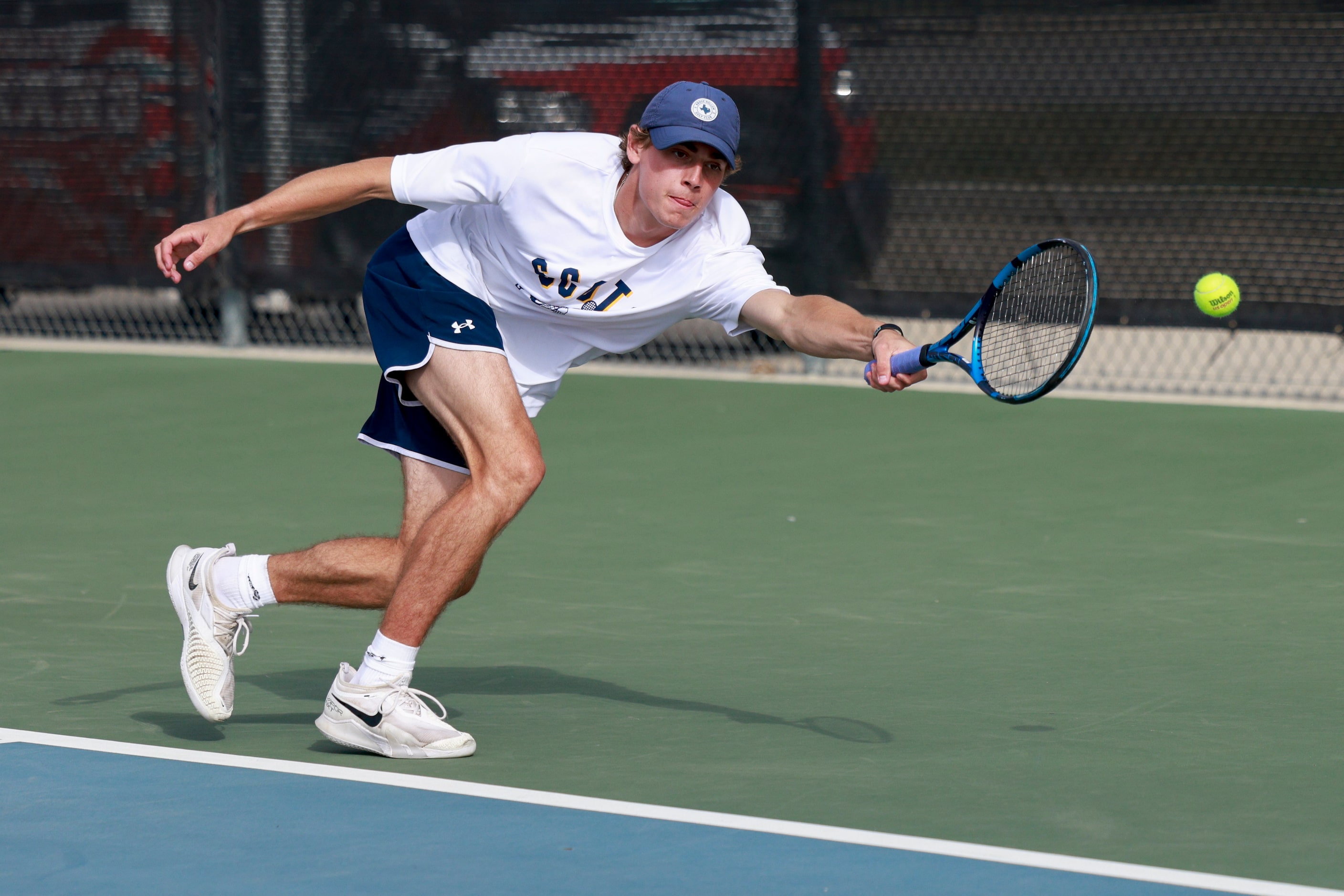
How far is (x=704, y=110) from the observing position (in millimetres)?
4738

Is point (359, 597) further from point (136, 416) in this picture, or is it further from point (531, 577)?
point (136, 416)

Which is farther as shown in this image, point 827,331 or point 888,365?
point 827,331

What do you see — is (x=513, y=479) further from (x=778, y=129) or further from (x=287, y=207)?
(x=778, y=129)

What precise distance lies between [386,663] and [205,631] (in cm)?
54

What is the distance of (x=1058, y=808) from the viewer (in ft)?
13.8

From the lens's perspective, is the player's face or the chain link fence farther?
the chain link fence

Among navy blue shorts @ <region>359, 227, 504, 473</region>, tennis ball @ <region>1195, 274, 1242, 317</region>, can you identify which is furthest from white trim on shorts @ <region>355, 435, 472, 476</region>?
tennis ball @ <region>1195, 274, 1242, 317</region>

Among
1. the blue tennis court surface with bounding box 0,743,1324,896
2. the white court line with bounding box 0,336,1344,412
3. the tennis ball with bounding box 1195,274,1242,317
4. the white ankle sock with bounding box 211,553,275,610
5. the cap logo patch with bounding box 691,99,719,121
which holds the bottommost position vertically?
the blue tennis court surface with bounding box 0,743,1324,896

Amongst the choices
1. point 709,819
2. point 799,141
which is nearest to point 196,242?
point 709,819

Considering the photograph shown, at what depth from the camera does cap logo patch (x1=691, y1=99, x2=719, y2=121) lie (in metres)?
4.73

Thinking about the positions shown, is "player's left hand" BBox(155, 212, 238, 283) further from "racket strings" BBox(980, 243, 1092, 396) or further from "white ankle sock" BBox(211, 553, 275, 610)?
"racket strings" BBox(980, 243, 1092, 396)

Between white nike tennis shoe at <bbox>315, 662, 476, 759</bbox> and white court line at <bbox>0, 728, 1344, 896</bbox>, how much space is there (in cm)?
12

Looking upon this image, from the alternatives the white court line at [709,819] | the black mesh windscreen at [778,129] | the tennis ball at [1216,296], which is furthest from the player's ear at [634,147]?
the black mesh windscreen at [778,129]

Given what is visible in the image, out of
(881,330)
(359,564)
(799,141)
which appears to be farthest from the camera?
(799,141)
